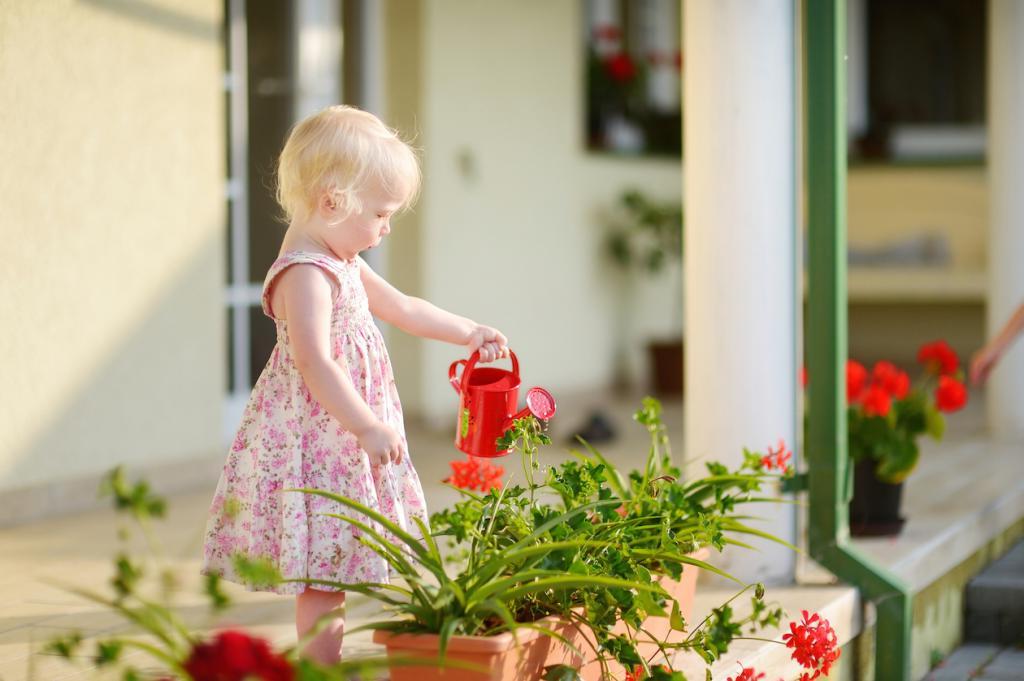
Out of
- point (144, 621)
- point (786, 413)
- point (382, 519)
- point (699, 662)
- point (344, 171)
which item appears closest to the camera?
point (144, 621)

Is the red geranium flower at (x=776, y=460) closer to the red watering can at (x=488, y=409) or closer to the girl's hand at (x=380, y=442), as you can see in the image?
the red watering can at (x=488, y=409)

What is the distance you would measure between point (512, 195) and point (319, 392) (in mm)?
4462

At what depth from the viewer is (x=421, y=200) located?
19.7 feet

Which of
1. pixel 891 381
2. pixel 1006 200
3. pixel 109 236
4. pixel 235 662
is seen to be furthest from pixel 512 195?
pixel 235 662

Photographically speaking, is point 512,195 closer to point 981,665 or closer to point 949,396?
point 949,396

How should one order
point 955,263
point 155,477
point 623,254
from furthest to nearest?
point 955,263 < point 623,254 < point 155,477

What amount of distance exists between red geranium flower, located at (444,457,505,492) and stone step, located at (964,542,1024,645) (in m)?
1.85

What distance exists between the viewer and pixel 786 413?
10.5 feet

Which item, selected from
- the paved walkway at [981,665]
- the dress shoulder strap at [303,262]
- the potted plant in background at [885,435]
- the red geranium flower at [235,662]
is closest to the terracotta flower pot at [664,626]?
the dress shoulder strap at [303,262]

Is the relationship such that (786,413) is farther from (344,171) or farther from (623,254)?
(623,254)

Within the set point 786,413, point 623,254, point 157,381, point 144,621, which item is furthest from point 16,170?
point 623,254

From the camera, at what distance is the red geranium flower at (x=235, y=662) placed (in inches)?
56.0

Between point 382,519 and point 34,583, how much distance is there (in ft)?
4.75

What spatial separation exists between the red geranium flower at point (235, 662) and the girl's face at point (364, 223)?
0.93 meters
